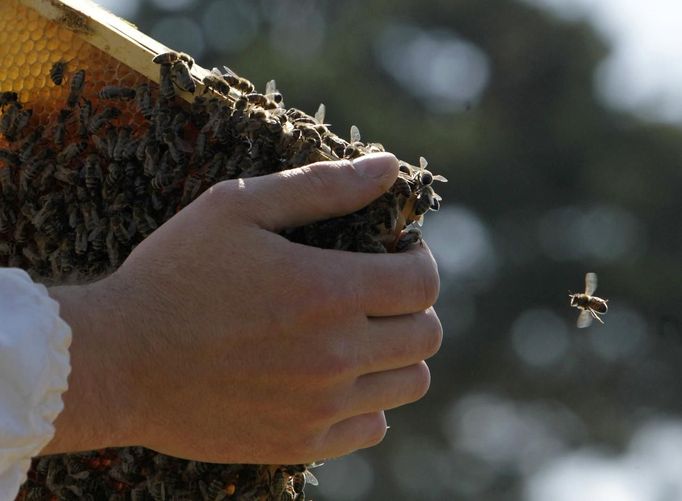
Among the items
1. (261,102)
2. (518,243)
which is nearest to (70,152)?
(261,102)

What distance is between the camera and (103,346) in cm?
232

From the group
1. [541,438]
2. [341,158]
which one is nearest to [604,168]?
[541,438]

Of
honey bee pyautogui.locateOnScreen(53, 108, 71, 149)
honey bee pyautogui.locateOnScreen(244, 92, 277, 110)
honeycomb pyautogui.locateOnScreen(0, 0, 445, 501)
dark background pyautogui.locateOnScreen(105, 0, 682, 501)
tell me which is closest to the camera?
honeycomb pyautogui.locateOnScreen(0, 0, 445, 501)

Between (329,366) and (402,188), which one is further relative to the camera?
(402,188)


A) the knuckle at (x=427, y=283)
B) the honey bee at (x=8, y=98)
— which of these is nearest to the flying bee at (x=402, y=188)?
the knuckle at (x=427, y=283)

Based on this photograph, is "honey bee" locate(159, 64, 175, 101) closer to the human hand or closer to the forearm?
the human hand

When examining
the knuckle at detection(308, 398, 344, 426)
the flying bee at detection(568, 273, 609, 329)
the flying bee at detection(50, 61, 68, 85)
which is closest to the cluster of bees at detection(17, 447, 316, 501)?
the knuckle at detection(308, 398, 344, 426)

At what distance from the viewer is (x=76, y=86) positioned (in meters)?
3.15

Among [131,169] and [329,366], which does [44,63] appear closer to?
[131,169]

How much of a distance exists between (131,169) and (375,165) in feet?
2.59

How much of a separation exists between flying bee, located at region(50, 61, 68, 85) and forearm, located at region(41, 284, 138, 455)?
42.0 inches

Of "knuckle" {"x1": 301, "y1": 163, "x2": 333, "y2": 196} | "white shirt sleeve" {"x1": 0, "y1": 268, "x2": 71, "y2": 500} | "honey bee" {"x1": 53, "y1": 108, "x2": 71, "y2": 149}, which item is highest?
"honey bee" {"x1": 53, "y1": 108, "x2": 71, "y2": 149}

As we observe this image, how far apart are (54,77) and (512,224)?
13.0 metres

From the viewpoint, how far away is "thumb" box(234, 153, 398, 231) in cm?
260
